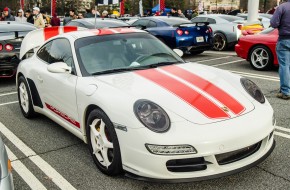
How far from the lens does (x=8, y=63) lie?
744 centimetres

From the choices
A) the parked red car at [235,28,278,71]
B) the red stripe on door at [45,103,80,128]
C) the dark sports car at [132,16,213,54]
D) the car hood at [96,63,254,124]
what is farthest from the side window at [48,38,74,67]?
the dark sports car at [132,16,213,54]

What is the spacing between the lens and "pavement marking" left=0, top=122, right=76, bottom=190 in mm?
3244

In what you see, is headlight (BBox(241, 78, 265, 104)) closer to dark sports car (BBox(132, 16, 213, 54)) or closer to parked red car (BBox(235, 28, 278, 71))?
parked red car (BBox(235, 28, 278, 71))

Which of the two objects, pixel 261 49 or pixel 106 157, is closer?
pixel 106 157

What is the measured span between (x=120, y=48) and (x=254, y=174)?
197 centimetres

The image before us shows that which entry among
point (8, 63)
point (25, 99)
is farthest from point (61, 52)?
point (8, 63)

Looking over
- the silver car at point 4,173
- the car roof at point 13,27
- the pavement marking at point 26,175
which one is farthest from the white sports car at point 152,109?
the car roof at point 13,27

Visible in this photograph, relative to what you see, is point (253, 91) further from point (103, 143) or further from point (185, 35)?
point (185, 35)

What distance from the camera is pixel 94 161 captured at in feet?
11.4

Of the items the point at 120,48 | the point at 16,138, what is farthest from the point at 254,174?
the point at 16,138

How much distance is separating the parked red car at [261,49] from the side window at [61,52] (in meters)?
5.20

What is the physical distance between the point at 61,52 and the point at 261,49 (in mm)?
5393

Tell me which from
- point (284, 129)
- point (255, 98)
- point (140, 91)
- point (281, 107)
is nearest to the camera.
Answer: point (140, 91)

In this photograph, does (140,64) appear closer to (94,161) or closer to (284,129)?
(94,161)
